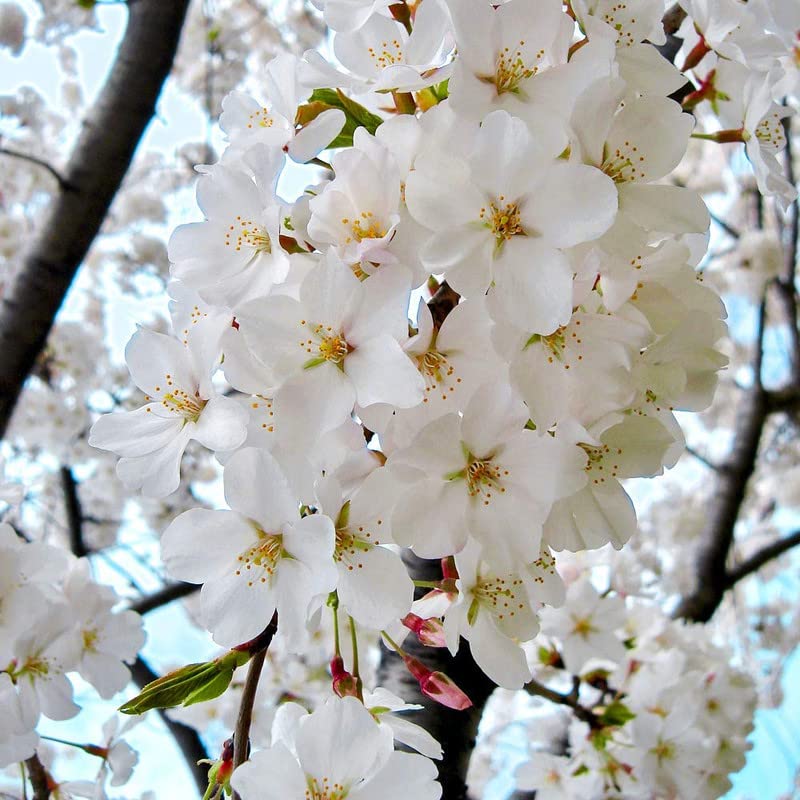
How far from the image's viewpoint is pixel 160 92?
2.11m

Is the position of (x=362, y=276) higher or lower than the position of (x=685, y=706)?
higher

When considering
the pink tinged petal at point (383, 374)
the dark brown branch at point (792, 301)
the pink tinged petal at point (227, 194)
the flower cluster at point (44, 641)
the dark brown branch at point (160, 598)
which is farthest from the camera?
the dark brown branch at point (792, 301)

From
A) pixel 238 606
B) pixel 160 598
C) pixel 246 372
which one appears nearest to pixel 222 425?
pixel 246 372

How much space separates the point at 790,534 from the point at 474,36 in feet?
10.4

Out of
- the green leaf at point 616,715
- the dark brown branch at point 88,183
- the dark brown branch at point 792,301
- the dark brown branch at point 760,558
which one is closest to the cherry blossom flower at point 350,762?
the green leaf at point 616,715

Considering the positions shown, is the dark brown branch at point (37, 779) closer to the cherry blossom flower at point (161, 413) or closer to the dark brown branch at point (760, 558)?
the cherry blossom flower at point (161, 413)

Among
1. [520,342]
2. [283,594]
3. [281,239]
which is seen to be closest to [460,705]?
[283,594]

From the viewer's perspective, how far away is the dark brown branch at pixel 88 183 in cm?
203

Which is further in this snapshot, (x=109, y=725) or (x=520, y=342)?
(x=109, y=725)

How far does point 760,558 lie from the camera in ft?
10.2

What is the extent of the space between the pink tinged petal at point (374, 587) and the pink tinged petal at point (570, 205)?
0.97ft

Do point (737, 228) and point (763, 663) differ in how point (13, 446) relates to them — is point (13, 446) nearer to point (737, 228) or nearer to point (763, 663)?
point (763, 663)

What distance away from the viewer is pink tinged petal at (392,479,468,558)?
0.65 metres

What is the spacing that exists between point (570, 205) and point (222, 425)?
33 centimetres
